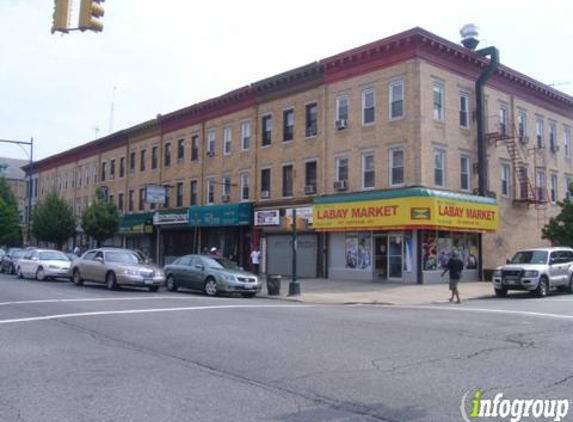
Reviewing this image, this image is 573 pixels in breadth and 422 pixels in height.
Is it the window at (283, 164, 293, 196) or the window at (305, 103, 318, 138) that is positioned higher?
the window at (305, 103, 318, 138)

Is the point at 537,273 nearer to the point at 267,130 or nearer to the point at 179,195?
the point at 267,130

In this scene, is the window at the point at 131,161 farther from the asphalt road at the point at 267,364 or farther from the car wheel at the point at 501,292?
the asphalt road at the point at 267,364

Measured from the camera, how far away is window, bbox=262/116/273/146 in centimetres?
3319

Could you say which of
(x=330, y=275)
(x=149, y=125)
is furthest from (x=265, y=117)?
(x=149, y=125)

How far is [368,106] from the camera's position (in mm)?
27797

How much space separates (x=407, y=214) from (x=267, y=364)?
17396 mm

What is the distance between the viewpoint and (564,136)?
1389 inches

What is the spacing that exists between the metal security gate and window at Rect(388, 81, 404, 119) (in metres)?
7.55

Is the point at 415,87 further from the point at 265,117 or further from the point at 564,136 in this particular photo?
the point at 564,136

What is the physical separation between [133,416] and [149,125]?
130 ft

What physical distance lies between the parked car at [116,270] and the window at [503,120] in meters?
19.2

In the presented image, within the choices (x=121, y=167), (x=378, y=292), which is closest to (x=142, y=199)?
(x=121, y=167)

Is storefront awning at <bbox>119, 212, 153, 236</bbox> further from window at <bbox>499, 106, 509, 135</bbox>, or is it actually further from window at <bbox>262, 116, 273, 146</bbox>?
window at <bbox>499, 106, 509, 135</bbox>

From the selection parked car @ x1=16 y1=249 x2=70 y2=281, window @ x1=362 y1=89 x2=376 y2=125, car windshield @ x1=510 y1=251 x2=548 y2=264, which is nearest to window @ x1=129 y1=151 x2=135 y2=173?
parked car @ x1=16 y1=249 x2=70 y2=281
